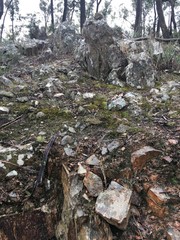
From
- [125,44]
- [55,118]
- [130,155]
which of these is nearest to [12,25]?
[125,44]

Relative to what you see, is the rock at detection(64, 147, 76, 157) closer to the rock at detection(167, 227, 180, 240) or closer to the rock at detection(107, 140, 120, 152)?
the rock at detection(107, 140, 120, 152)

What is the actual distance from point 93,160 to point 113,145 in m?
0.27

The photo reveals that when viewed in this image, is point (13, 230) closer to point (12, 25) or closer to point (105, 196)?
point (105, 196)

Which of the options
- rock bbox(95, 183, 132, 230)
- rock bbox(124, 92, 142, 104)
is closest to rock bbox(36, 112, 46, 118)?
rock bbox(124, 92, 142, 104)

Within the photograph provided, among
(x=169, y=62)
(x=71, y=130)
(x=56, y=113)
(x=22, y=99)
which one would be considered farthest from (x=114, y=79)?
(x=71, y=130)

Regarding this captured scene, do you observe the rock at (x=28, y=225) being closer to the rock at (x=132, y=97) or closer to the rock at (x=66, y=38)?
the rock at (x=132, y=97)

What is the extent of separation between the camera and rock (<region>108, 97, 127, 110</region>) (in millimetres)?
3207

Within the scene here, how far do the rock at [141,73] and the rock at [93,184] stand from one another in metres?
2.10

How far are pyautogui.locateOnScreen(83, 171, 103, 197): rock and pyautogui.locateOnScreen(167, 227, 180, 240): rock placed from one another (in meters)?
0.60

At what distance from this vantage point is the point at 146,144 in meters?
2.41

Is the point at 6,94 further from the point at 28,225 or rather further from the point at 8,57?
the point at 8,57

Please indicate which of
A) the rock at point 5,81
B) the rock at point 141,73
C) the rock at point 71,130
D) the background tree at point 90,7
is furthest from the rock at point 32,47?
the background tree at point 90,7

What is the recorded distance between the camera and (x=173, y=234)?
5.85ft

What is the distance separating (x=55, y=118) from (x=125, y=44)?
2.21m
